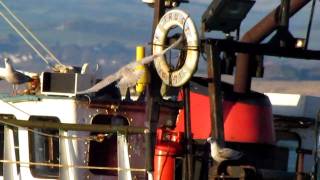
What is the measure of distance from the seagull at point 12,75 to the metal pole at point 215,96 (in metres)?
4.28

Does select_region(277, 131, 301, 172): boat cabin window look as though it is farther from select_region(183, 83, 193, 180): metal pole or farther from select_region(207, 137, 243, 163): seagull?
select_region(207, 137, 243, 163): seagull

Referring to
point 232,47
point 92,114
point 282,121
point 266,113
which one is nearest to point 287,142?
point 282,121

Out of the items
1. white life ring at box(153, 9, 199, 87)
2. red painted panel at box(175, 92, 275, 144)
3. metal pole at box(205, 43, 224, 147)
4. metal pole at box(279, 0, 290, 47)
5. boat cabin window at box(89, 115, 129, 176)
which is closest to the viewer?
metal pole at box(205, 43, 224, 147)

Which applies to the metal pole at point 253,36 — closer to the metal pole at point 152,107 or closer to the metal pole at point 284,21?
the metal pole at point 284,21

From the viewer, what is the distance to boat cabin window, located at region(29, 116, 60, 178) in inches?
601

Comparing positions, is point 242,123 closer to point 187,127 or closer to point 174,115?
point 187,127

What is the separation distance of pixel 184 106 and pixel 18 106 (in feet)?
11.4

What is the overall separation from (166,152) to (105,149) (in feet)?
7.80

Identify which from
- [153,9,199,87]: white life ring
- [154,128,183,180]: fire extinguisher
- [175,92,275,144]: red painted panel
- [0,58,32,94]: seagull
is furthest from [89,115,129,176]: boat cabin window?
[153,9,199,87]: white life ring

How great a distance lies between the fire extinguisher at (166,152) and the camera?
1305cm

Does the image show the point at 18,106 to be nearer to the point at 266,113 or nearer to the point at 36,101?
the point at 36,101

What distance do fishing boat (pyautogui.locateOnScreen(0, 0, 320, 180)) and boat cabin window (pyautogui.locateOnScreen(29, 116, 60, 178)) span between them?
0.01 metres

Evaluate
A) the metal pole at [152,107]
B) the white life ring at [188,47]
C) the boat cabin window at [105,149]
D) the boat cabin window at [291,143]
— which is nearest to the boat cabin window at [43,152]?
the boat cabin window at [105,149]

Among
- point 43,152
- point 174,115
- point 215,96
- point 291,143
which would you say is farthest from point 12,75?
point 215,96
